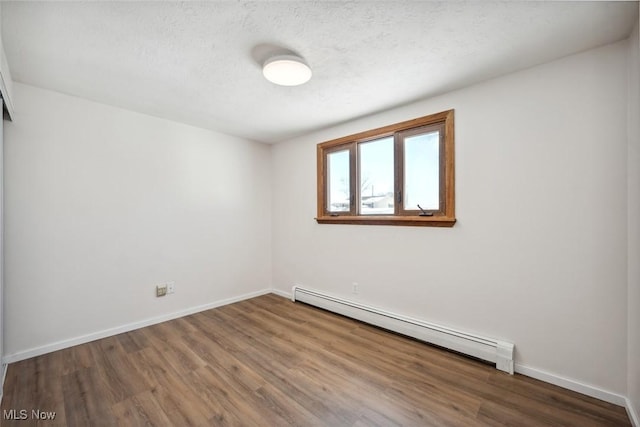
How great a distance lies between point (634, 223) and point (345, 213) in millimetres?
2380

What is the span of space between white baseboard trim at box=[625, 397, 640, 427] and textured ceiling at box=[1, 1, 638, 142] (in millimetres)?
2313

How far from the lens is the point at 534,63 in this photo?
197 centimetres

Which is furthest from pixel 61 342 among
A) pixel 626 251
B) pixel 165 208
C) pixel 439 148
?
pixel 626 251

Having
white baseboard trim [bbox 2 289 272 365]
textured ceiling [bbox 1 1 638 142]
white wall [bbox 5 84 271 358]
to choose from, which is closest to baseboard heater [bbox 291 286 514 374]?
white baseboard trim [bbox 2 289 272 365]

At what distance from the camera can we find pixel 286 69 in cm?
190

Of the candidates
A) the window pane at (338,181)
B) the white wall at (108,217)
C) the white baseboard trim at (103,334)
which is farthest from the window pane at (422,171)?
the white baseboard trim at (103,334)

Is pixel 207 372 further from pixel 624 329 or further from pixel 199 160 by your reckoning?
pixel 624 329

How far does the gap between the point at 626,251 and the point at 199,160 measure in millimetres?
4060

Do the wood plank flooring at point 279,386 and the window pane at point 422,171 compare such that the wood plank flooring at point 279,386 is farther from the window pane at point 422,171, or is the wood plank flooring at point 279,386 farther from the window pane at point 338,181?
the window pane at point 338,181

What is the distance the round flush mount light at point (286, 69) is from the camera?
1.84 metres

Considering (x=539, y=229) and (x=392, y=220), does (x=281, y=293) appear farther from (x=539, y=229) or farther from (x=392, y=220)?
(x=539, y=229)

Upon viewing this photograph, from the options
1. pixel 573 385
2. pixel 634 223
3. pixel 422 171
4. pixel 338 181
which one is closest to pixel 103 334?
pixel 338 181

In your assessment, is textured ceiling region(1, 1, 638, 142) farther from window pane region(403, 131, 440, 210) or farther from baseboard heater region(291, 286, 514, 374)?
baseboard heater region(291, 286, 514, 374)

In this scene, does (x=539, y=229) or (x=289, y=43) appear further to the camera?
(x=539, y=229)
